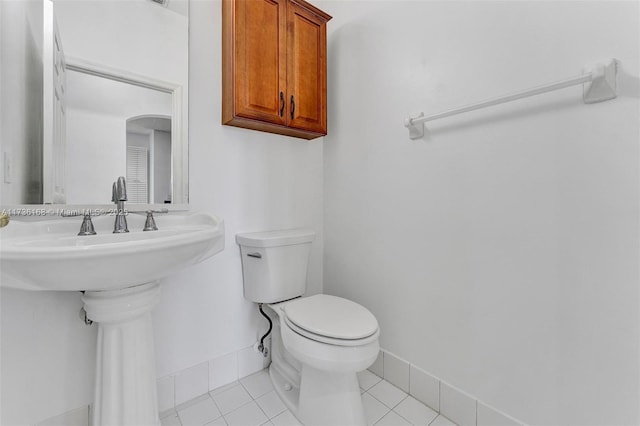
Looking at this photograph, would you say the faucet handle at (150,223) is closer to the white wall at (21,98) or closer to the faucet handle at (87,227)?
the faucet handle at (87,227)

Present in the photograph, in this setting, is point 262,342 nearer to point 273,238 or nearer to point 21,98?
point 273,238

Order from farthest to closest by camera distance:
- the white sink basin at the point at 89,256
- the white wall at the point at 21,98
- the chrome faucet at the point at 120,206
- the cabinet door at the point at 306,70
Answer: the cabinet door at the point at 306,70 < the chrome faucet at the point at 120,206 < the white wall at the point at 21,98 < the white sink basin at the point at 89,256

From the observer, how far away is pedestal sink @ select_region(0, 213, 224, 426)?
644mm

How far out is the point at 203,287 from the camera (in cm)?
137

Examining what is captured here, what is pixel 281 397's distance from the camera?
1.34 m

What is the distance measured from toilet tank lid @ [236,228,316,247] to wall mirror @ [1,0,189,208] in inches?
13.1

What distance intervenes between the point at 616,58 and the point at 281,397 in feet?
5.64

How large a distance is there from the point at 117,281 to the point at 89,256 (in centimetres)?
12

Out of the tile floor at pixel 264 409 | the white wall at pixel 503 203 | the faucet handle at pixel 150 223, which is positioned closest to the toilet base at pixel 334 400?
the tile floor at pixel 264 409

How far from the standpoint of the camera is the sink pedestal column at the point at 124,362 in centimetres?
91

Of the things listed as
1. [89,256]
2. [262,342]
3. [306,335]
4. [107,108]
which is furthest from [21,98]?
[262,342]

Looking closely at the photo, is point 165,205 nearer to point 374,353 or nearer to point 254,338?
point 254,338

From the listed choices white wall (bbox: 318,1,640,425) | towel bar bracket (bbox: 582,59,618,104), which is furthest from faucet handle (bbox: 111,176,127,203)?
towel bar bracket (bbox: 582,59,618,104)

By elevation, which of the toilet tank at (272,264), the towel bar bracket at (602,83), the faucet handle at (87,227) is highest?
the towel bar bracket at (602,83)
